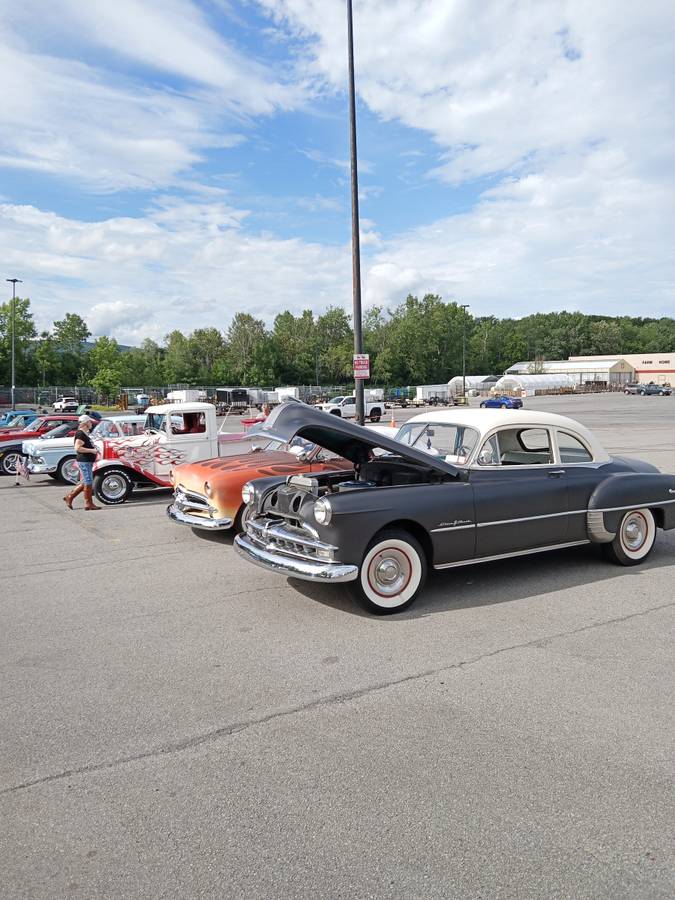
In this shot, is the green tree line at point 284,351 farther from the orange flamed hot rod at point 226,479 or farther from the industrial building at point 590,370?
the orange flamed hot rod at point 226,479

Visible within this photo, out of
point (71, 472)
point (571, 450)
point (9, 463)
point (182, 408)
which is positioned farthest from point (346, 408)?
point (571, 450)

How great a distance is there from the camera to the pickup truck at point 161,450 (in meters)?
11.6

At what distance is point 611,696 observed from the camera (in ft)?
12.8

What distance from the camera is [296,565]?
17.4 ft

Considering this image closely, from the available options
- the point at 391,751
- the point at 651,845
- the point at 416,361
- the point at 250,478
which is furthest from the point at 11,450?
the point at 416,361

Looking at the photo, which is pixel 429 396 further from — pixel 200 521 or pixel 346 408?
pixel 200 521

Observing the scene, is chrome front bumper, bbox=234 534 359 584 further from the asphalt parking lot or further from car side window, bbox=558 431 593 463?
car side window, bbox=558 431 593 463

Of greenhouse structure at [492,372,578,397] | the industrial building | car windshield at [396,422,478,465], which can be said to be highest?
the industrial building

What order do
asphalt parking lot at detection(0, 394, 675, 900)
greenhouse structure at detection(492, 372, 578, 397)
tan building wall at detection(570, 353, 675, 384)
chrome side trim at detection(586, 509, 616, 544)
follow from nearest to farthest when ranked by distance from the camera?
asphalt parking lot at detection(0, 394, 675, 900) < chrome side trim at detection(586, 509, 616, 544) < greenhouse structure at detection(492, 372, 578, 397) < tan building wall at detection(570, 353, 675, 384)

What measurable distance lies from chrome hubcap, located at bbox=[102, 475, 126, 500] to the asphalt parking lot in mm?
5516

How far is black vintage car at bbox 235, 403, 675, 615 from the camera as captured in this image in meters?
5.29

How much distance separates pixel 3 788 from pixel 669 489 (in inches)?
245

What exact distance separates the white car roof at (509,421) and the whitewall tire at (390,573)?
4.71 feet

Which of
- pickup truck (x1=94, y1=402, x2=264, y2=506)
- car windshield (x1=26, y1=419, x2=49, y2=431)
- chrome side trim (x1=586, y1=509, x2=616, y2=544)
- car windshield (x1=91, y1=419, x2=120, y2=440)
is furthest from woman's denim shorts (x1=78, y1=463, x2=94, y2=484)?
chrome side trim (x1=586, y1=509, x2=616, y2=544)
